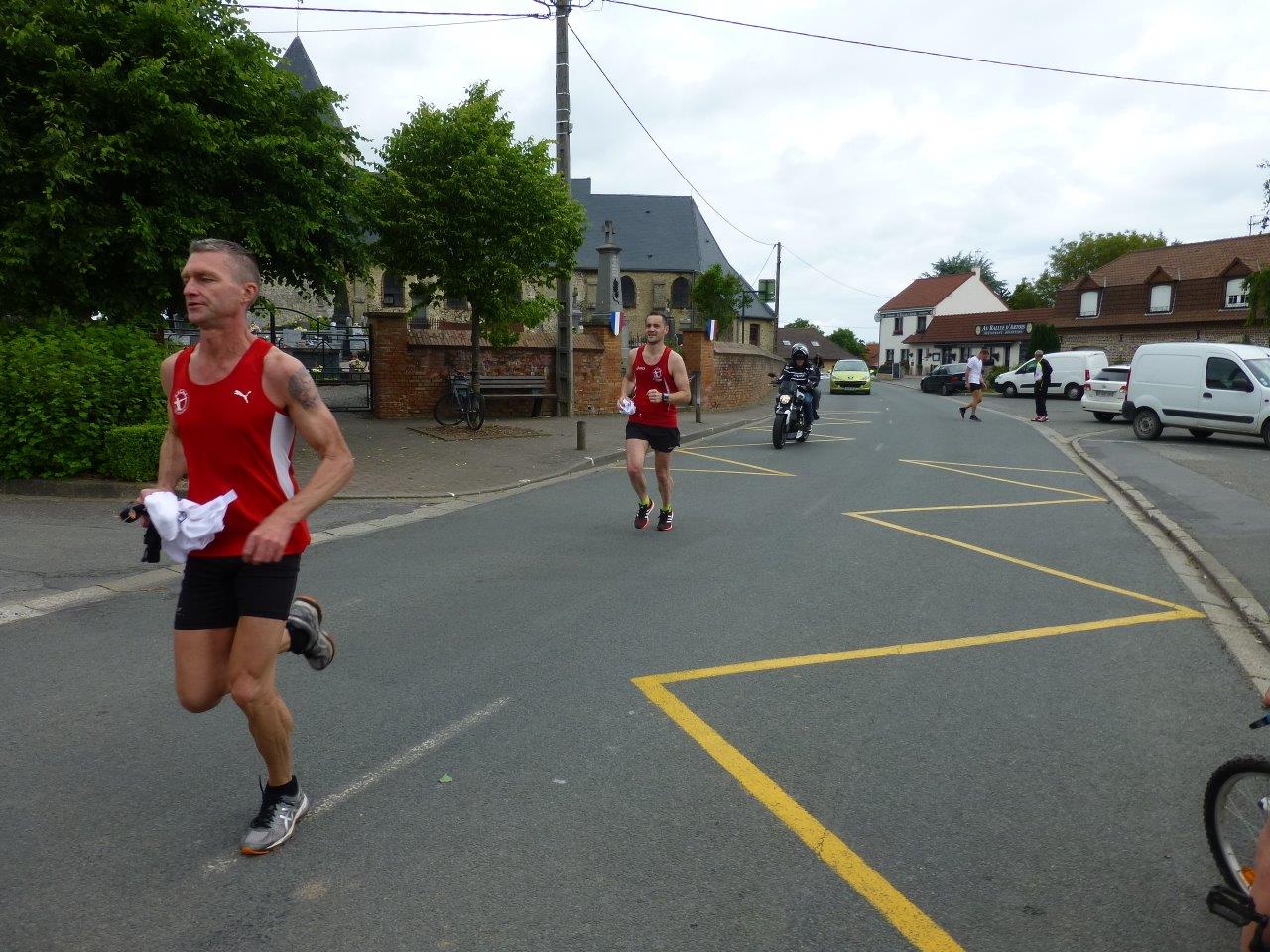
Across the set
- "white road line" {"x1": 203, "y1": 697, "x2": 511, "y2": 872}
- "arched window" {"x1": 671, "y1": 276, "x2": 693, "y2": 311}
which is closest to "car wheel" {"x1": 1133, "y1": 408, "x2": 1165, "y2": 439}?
"white road line" {"x1": 203, "y1": 697, "x2": 511, "y2": 872}

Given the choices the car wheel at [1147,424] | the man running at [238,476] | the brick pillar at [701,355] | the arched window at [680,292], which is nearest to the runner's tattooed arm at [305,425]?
the man running at [238,476]

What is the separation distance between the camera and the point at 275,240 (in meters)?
11.8

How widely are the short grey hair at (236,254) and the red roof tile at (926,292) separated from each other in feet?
271

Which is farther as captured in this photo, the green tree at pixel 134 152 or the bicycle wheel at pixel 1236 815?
the green tree at pixel 134 152

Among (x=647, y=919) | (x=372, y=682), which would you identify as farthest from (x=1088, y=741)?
(x=372, y=682)

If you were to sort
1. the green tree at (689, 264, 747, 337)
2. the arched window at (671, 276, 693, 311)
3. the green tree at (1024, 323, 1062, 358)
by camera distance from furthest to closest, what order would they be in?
the arched window at (671, 276, 693, 311), the green tree at (689, 264, 747, 337), the green tree at (1024, 323, 1062, 358)

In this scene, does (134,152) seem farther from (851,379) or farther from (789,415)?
(851,379)

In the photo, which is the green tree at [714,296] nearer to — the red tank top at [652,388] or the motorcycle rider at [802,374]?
the motorcycle rider at [802,374]

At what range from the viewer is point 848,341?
13762cm

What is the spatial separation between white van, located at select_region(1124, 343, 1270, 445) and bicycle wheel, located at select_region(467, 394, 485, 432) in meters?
12.9

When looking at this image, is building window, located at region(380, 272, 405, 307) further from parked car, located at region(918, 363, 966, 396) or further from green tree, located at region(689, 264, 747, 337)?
parked car, located at region(918, 363, 966, 396)

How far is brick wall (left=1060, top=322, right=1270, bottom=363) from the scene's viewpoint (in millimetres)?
45156

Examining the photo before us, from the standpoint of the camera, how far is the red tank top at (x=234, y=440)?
9.53 feet

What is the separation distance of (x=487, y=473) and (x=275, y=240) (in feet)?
13.1
